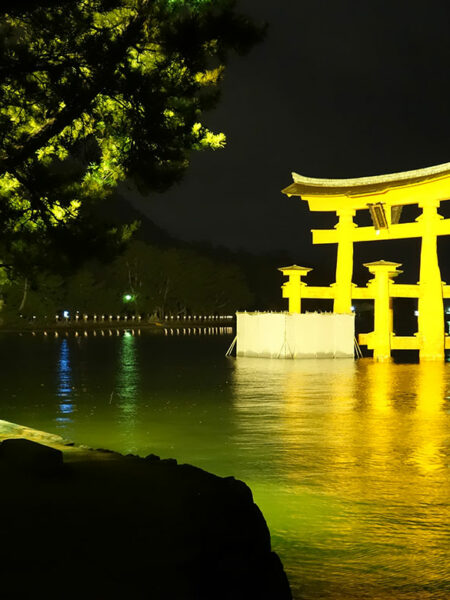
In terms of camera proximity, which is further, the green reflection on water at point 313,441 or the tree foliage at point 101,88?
the tree foliage at point 101,88

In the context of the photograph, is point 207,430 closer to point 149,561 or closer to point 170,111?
point 170,111

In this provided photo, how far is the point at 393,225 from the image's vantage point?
2852cm

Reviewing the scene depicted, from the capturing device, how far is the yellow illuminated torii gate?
26688mm

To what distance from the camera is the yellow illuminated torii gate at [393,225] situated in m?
26.7

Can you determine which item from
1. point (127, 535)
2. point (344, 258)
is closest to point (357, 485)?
point (127, 535)

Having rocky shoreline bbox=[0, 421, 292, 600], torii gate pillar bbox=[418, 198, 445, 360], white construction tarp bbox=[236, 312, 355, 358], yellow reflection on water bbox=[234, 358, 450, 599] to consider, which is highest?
torii gate pillar bbox=[418, 198, 445, 360]

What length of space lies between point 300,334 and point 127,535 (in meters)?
24.0

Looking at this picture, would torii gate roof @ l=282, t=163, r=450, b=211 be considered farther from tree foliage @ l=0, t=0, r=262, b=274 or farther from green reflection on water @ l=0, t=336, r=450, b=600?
tree foliage @ l=0, t=0, r=262, b=274

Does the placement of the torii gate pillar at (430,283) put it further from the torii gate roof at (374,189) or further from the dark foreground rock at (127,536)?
the dark foreground rock at (127,536)

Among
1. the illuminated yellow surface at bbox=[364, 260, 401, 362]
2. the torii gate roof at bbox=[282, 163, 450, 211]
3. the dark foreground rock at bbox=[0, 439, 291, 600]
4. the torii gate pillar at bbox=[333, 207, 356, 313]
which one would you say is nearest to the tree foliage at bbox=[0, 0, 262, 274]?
the dark foreground rock at bbox=[0, 439, 291, 600]

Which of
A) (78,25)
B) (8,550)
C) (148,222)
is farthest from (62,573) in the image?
(148,222)

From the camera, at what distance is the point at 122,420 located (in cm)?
1335

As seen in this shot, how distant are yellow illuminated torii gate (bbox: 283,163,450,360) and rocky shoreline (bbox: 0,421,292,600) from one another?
71.5 feet

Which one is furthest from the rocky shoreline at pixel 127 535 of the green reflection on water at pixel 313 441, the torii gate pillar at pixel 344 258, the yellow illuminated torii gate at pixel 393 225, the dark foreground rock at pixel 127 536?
the torii gate pillar at pixel 344 258
